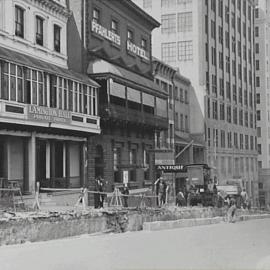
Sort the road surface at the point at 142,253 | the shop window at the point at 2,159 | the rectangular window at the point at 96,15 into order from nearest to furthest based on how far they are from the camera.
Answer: the road surface at the point at 142,253
the shop window at the point at 2,159
the rectangular window at the point at 96,15

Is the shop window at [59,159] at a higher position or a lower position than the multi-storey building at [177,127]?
lower

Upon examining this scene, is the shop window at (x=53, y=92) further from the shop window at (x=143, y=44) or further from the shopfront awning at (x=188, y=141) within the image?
the shopfront awning at (x=188, y=141)

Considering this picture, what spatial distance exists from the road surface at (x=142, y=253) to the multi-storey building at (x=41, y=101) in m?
11.3

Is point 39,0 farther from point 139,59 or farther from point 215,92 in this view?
point 215,92

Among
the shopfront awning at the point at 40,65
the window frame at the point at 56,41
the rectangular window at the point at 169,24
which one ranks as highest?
the rectangular window at the point at 169,24

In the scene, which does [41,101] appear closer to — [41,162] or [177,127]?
[41,162]

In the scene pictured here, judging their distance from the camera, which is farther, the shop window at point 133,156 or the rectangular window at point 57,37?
the shop window at point 133,156

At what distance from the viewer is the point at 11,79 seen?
30844mm

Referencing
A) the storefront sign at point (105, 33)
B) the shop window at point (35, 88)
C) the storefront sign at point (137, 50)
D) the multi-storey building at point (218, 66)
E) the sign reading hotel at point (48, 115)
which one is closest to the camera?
the sign reading hotel at point (48, 115)

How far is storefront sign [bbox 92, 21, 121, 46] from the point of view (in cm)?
4172

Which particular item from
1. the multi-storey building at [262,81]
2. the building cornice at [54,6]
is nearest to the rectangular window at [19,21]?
the building cornice at [54,6]

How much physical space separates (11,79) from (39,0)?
6.58m

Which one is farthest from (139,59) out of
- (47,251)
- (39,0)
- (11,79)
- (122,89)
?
(47,251)

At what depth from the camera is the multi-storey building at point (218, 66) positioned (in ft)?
Answer: 237
